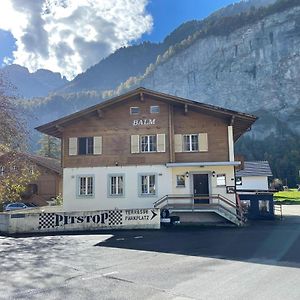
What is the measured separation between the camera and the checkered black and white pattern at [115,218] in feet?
56.4

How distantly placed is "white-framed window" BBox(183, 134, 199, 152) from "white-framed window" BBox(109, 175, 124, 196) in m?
4.39

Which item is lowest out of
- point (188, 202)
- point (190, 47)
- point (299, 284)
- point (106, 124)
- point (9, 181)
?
point (299, 284)

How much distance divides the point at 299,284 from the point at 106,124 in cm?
1724

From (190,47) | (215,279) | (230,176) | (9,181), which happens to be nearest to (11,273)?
(215,279)

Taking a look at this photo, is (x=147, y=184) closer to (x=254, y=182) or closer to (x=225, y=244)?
(x=225, y=244)

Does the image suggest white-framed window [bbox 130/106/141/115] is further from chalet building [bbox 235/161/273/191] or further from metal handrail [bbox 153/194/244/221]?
chalet building [bbox 235/161/273/191]

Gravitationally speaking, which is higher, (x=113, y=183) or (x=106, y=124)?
Answer: (x=106, y=124)

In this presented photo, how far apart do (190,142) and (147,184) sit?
3.71 meters

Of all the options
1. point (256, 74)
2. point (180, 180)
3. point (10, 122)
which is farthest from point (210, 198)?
point (256, 74)

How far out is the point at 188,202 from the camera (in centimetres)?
2047

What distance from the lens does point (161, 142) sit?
21.5 meters

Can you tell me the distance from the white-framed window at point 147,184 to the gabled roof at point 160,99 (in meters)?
4.93

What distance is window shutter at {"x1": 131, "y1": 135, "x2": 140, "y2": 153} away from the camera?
21688mm

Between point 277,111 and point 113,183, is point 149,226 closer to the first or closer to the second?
point 113,183
